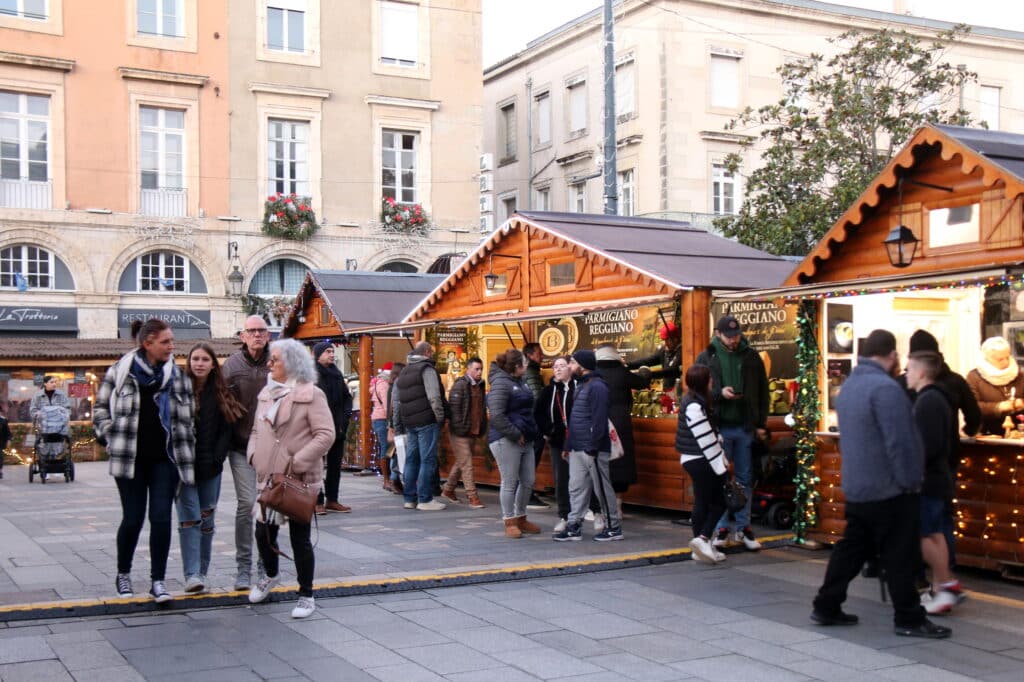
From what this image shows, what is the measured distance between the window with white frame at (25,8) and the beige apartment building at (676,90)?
12116mm

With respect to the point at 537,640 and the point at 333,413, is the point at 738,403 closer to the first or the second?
the point at 537,640

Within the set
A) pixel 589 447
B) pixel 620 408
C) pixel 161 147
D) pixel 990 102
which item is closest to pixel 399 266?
pixel 161 147

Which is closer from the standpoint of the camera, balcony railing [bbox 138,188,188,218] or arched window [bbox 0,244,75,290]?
arched window [bbox 0,244,75,290]

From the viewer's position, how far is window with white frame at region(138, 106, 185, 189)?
29.0m

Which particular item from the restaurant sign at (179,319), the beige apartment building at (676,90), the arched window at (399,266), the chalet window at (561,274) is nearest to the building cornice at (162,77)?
the restaurant sign at (179,319)

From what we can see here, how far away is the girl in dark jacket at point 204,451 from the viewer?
25.1 ft

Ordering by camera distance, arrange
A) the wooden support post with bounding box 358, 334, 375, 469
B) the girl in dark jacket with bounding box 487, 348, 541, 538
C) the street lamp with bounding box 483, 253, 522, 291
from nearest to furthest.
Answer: the girl in dark jacket with bounding box 487, 348, 541, 538, the street lamp with bounding box 483, 253, 522, 291, the wooden support post with bounding box 358, 334, 375, 469

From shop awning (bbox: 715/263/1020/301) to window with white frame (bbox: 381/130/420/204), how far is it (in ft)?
75.3

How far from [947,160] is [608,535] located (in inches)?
171

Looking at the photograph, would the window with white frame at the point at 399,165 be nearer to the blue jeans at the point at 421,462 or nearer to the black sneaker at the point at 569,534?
the blue jeans at the point at 421,462

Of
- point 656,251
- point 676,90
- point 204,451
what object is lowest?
point 204,451

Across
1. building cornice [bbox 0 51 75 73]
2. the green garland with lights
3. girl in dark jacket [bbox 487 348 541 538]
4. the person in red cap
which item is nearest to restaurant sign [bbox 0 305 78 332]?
building cornice [bbox 0 51 75 73]

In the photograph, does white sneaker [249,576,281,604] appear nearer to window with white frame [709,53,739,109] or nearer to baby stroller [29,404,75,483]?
baby stroller [29,404,75,483]

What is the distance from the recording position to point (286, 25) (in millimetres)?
30562
